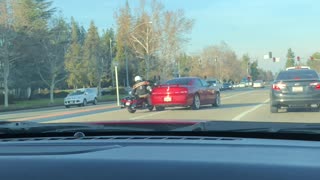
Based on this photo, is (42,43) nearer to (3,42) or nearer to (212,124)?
(3,42)

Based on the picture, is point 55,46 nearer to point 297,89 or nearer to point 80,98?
point 80,98

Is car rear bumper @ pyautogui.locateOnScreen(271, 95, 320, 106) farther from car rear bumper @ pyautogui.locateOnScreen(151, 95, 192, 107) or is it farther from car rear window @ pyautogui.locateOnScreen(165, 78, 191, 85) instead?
car rear window @ pyautogui.locateOnScreen(165, 78, 191, 85)

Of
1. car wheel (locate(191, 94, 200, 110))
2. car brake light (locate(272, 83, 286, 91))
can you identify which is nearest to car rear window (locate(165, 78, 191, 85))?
car wheel (locate(191, 94, 200, 110))

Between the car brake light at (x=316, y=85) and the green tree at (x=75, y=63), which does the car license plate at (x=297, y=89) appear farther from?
the green tree at (x=75, y=63)

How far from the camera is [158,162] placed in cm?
181

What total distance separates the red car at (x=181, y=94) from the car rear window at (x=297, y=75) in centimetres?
360

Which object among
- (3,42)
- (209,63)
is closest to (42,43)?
(3,42)

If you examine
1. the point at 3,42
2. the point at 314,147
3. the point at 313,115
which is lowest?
the point at 313,115

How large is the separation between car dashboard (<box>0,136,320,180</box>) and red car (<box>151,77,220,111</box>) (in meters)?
16.1

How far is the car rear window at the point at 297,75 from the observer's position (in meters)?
15.9

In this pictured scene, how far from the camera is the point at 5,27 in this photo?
143ft

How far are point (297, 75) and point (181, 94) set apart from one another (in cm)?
426

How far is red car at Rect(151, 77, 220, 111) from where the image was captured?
60.3 ft

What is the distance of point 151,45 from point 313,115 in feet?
155
